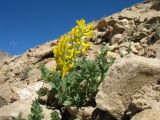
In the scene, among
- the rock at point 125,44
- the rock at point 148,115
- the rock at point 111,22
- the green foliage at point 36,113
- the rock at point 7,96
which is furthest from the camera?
the rock at point 111,22

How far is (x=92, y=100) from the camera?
8641mm

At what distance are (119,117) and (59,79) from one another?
2.89m

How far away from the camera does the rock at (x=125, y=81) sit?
22.4 ft

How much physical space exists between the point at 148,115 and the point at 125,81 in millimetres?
1375

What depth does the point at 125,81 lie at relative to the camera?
6.97 m

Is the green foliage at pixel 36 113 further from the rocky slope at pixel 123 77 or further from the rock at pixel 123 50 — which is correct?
the rock at pixel 123 50

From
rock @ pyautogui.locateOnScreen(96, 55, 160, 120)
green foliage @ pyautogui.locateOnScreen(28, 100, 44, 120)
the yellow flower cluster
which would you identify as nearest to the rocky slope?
rock @ pyautogui.locateOnScreen(96, 55, 160, 120)

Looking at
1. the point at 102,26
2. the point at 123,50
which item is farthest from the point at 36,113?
the point at 102,26

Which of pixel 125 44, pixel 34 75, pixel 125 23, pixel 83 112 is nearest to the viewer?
pixel 83 112

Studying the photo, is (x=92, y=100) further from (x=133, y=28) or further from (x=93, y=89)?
(x=133, y=28)

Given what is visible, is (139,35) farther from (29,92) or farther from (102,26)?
(102,26)

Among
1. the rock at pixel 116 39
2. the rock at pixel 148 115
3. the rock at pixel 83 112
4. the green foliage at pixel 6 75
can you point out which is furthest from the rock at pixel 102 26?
the rock at pixel 148 115

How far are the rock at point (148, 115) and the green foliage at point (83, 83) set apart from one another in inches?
109

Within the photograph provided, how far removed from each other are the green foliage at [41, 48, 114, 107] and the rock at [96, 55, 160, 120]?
4.88 feet
